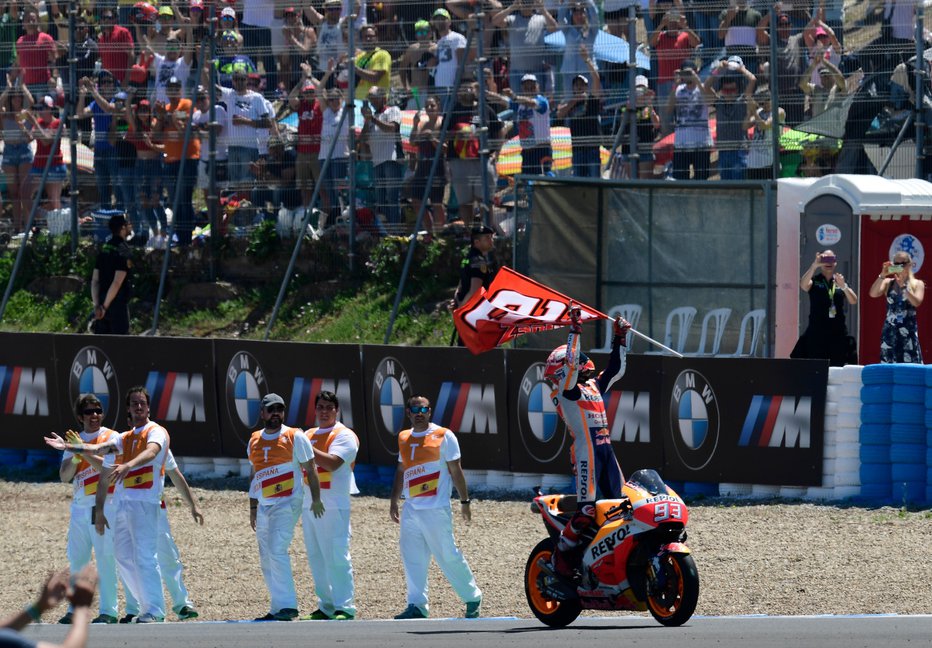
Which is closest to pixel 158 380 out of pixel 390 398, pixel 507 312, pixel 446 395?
pixel 390 398

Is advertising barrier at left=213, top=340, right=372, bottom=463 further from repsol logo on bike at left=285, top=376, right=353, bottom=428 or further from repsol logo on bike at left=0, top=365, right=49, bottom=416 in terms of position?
repsol logo on bike at left=0, top=365, right=49, bottom=416

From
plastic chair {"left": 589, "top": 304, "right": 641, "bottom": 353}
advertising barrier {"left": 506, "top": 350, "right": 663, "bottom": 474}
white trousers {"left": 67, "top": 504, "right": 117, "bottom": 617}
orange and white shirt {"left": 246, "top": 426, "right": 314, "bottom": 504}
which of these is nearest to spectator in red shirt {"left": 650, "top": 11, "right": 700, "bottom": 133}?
plastic chair {"left": 589, "top": 304, "right": 641, "bottom": 353}

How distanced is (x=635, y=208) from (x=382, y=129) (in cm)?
335

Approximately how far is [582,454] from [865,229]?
7022 millimetres

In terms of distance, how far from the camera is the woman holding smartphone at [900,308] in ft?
48.7

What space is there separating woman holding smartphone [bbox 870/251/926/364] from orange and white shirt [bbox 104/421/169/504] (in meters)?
6.88

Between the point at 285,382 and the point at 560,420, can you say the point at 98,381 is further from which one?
the point at 560,420

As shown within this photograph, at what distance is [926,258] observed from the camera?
53.6ft

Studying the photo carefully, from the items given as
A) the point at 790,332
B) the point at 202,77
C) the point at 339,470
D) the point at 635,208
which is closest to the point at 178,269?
the point at 202,77

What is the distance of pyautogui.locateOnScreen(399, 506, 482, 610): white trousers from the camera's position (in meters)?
11.3

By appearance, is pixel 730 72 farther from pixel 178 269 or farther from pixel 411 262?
pixel 178 269

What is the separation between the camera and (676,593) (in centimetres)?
963

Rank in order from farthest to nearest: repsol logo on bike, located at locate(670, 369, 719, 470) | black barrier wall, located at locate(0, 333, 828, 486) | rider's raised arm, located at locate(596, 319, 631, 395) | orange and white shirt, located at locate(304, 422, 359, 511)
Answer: repsol logo on bike, located at locate(670, 369, 719, 470)
black barrier wall, located at locate(0, 333, 828, 486)
orange and white shirt, located at locate(304, 422, 359, 511)
rider's raised arm, located at locate(596, 319, 631, 395)

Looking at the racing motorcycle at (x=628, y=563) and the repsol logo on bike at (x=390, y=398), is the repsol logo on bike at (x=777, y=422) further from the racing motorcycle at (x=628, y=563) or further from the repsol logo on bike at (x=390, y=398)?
the racing motorcycle at (x=628, y=563)
